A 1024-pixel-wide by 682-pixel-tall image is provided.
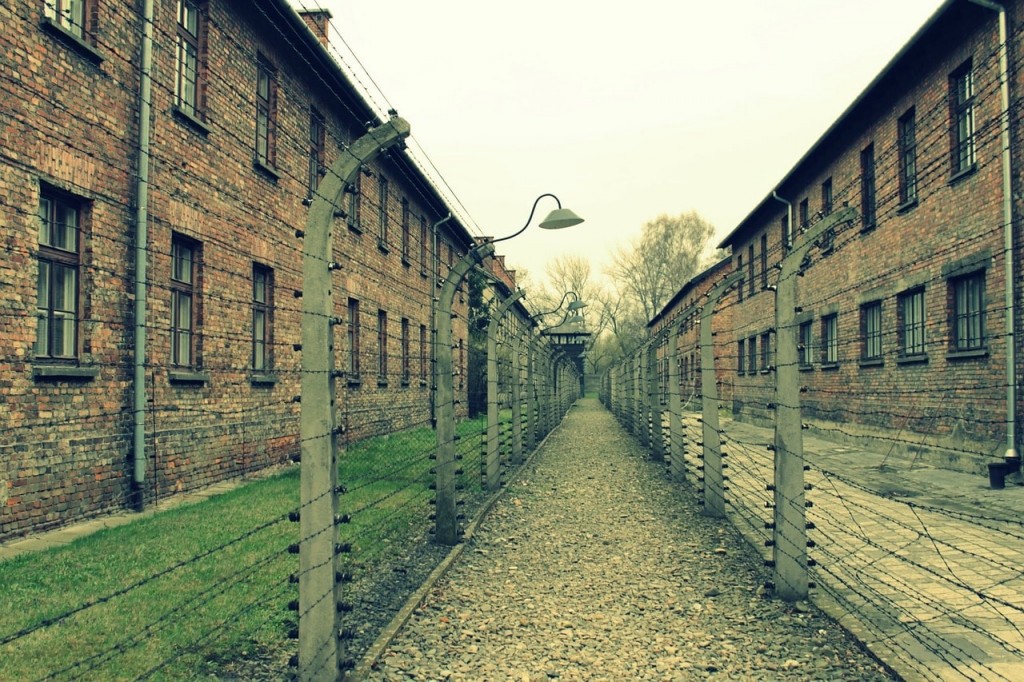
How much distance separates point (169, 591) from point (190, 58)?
7.67 meters

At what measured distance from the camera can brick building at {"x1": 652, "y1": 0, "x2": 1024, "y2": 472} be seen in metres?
11.5

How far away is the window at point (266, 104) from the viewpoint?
482 inches

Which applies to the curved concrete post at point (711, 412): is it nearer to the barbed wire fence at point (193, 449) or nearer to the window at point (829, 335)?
the barbed wire fence at point (193, 449)

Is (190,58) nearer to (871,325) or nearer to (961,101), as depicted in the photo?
(961,101)

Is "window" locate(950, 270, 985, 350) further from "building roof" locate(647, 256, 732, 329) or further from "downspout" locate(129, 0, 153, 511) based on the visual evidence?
"building roof" locate(647, 256, 732, 329)

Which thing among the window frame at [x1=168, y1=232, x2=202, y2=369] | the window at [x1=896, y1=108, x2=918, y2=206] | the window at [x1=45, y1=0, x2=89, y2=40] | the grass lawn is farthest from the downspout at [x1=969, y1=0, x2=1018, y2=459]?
Answer: the window at [x1=45, y1=0, x2=89, y2=40]

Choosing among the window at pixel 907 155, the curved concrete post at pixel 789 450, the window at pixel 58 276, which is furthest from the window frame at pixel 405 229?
the curved concrete post at pixel 789 450

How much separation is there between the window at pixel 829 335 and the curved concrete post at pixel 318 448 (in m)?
17.0

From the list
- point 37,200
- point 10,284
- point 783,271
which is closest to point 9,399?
point 10,284

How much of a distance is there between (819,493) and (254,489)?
7.16 m

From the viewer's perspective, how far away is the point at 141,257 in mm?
8578

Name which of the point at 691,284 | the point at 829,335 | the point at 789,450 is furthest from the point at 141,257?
the point at 691,284

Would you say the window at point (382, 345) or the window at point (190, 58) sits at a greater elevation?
the window at point (190, 58)

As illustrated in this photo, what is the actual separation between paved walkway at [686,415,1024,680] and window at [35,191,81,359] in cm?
673
